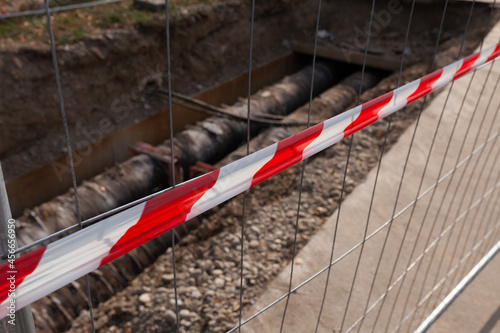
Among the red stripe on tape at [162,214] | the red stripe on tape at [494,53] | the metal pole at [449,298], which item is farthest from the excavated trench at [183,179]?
the red stripe on tape at [494,53]

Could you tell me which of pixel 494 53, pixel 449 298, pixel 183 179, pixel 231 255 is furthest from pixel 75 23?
pixel 449 298

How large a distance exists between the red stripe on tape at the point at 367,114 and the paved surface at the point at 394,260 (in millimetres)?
1393

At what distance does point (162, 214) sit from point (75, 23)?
23.6 ft

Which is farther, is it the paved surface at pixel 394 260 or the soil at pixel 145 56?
the soil at pixel 145 56

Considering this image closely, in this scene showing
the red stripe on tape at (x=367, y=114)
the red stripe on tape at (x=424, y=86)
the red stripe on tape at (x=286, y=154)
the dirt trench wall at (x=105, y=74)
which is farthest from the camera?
the dirt trench wall at (x=105, y=74)

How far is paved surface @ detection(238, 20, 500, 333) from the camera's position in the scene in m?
2.96

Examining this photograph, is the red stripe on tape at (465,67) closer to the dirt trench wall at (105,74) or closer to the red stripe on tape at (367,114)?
the red stripe on tape at (367,114)

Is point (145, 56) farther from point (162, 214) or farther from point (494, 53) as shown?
point (162, 214)

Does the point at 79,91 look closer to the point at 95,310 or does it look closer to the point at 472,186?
the point at 95,310

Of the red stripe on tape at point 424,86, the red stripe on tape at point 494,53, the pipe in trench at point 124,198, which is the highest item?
the red stripe on tape at point 494,53

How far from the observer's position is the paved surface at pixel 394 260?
2963mm

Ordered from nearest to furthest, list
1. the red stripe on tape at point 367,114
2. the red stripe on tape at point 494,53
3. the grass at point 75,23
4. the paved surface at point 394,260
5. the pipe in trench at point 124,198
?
the red stripe on tape at point 367,114 → the red stripe on tape at point 494,53 → the paved surface at point 394,260 → the pipe in trench at point 124,198 → the grass at point 75,23

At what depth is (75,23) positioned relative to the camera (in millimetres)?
7309

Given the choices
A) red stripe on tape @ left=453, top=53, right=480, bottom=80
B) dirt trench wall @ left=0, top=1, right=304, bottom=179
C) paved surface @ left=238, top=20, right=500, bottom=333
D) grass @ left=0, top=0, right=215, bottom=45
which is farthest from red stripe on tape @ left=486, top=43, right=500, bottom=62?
grass @ left=0, top=0, right=215, bottom=45
